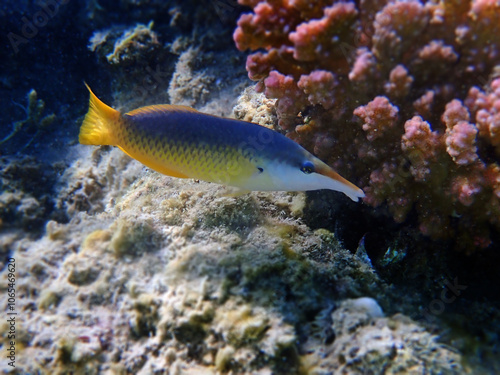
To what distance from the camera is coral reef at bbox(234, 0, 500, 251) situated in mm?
2064

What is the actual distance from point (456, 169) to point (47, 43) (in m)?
7.25

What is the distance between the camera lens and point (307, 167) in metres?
2.27

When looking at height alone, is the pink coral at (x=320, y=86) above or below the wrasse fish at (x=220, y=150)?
above

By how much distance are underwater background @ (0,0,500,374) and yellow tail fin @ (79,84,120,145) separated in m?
0.68

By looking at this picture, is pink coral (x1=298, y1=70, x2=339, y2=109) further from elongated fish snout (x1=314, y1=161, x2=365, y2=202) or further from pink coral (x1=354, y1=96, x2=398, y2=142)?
elongated fish snout (x1=314, y1=161, x2=365, y2=202)

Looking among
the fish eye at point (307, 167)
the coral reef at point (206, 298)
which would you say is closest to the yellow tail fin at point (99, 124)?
the coral reef at point (206, 298)

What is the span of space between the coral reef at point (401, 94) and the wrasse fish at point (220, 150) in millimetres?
592

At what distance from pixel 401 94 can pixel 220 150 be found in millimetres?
1405

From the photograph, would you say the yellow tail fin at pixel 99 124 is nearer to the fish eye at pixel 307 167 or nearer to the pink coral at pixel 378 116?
the fish eye at pixel 307 167

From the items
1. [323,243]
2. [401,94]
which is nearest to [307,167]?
[323,243]

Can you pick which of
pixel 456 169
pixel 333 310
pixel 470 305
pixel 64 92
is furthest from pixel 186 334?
pixel 64 92

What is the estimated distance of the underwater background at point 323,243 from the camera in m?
1.83

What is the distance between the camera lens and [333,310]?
6.29 ft

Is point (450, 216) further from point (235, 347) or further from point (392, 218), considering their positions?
point (235, 347)
